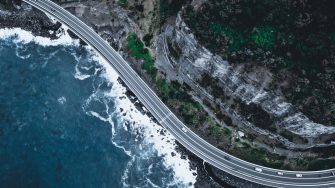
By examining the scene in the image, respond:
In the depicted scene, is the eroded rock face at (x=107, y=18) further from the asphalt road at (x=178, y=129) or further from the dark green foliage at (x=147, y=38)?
the dark green foliage at (x=147, y=38)

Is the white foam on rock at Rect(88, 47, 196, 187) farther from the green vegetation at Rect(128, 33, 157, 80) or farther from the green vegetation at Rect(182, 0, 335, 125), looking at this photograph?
the green vegetation at Rect(182, 0, 335, 125)

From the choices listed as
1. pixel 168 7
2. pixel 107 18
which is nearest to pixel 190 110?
pixel 168 7

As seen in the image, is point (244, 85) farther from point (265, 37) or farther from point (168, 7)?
point (168, 7)

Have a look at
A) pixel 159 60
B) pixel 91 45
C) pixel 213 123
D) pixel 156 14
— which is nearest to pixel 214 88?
pixel 213 123

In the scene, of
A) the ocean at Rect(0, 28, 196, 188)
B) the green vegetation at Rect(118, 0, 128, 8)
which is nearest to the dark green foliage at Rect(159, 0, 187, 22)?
the green vegetation at Rect(118, 0, 128, 8)

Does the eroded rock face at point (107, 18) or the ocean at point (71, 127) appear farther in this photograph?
the eroded rock face at point (107, 18)

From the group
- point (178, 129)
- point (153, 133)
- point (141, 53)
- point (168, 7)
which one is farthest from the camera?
point (141, 53)

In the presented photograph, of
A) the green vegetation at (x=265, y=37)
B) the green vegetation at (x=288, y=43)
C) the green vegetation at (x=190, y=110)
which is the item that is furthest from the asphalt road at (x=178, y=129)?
the green vegetation at (x=265, y=37)
